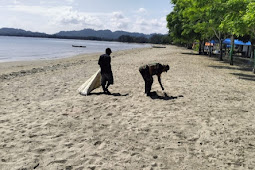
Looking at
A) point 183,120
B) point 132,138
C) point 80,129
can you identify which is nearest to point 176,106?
point 183,120

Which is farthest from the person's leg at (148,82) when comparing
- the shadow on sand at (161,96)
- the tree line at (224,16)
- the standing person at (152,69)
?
the tree line at (224,16)

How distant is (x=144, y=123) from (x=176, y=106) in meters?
2.01

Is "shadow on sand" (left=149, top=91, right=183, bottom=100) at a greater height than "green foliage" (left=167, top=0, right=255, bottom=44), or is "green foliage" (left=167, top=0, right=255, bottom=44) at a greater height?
"green foliage" (left=167, top=0, right=255, bottom=44)

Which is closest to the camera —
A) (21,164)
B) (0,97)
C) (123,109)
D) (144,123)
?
(21,164)

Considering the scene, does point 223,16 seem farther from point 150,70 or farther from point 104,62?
point 104,62

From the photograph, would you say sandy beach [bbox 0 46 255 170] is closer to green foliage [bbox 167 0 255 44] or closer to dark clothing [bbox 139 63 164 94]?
dark clothing [bbox 139 63 164 94]

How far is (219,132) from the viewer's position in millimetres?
5836

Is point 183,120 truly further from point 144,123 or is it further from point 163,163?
point 163,163

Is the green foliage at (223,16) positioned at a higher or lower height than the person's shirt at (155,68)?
higher

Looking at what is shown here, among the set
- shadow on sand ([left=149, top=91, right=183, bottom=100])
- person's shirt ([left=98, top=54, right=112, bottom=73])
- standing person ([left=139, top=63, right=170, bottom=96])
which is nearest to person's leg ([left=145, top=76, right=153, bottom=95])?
standing person ([left=139, top=63, right=170, bottom=96])

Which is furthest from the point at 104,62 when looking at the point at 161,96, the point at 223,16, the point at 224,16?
the point at 223,16

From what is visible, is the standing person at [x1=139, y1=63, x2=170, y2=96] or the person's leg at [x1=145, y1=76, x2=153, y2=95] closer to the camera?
A: the standing person at [x1=139, y1=63, x2=170, y2=96]

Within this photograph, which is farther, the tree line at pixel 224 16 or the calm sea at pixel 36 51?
the calm sea at pixel 36 51

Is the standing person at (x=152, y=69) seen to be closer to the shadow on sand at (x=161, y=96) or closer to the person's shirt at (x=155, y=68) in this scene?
the person's shirt at (x=155, y=68)
